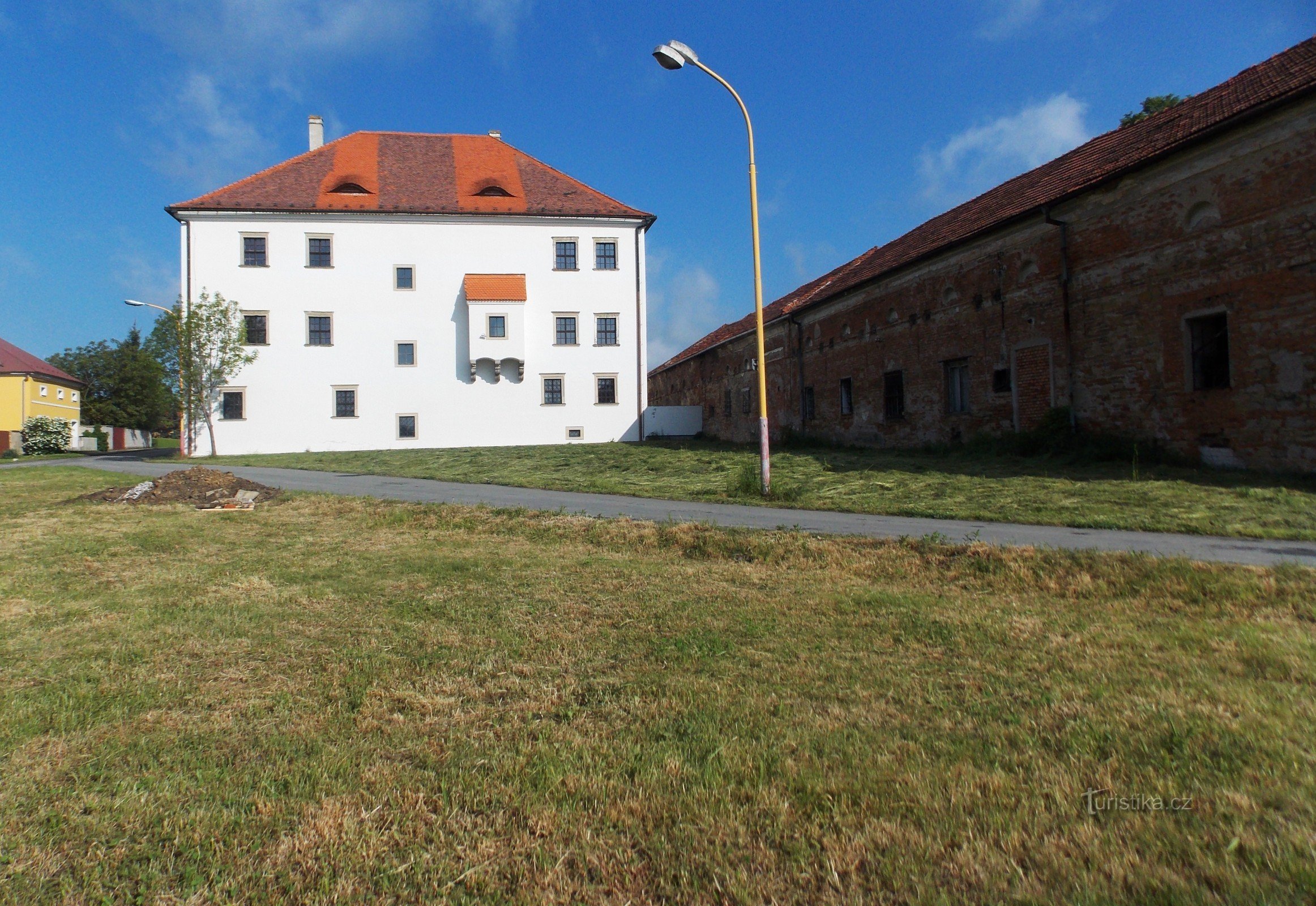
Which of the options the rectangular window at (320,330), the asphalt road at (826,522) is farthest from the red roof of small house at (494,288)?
the asphalt road at (826,522)

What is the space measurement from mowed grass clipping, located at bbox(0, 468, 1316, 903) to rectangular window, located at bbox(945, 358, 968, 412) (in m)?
15.4

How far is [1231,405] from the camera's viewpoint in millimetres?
13547

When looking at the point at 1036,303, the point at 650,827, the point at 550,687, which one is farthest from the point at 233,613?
the point at 1036,303

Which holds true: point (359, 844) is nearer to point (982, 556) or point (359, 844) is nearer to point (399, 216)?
point (982, 556)

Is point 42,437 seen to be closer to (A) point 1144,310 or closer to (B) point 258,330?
(B) point 258,330

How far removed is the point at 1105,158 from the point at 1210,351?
634 centimetres

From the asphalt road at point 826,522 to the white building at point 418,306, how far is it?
1652 centimetres

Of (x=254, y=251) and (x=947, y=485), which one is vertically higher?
(x=254, y=251)

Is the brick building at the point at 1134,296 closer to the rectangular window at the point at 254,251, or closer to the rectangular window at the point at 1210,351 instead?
the rectangular window at the point at 1210,351

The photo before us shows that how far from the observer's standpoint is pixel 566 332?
33875mm

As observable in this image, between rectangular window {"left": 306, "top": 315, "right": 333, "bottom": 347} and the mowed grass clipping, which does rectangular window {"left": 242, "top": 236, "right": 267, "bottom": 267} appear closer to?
rectangular window {"left": 306, "top": 315, "right": 333, "bottom": 347}

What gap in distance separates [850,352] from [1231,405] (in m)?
13.3

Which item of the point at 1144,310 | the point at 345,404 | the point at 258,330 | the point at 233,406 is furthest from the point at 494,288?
the point at 1144,310
